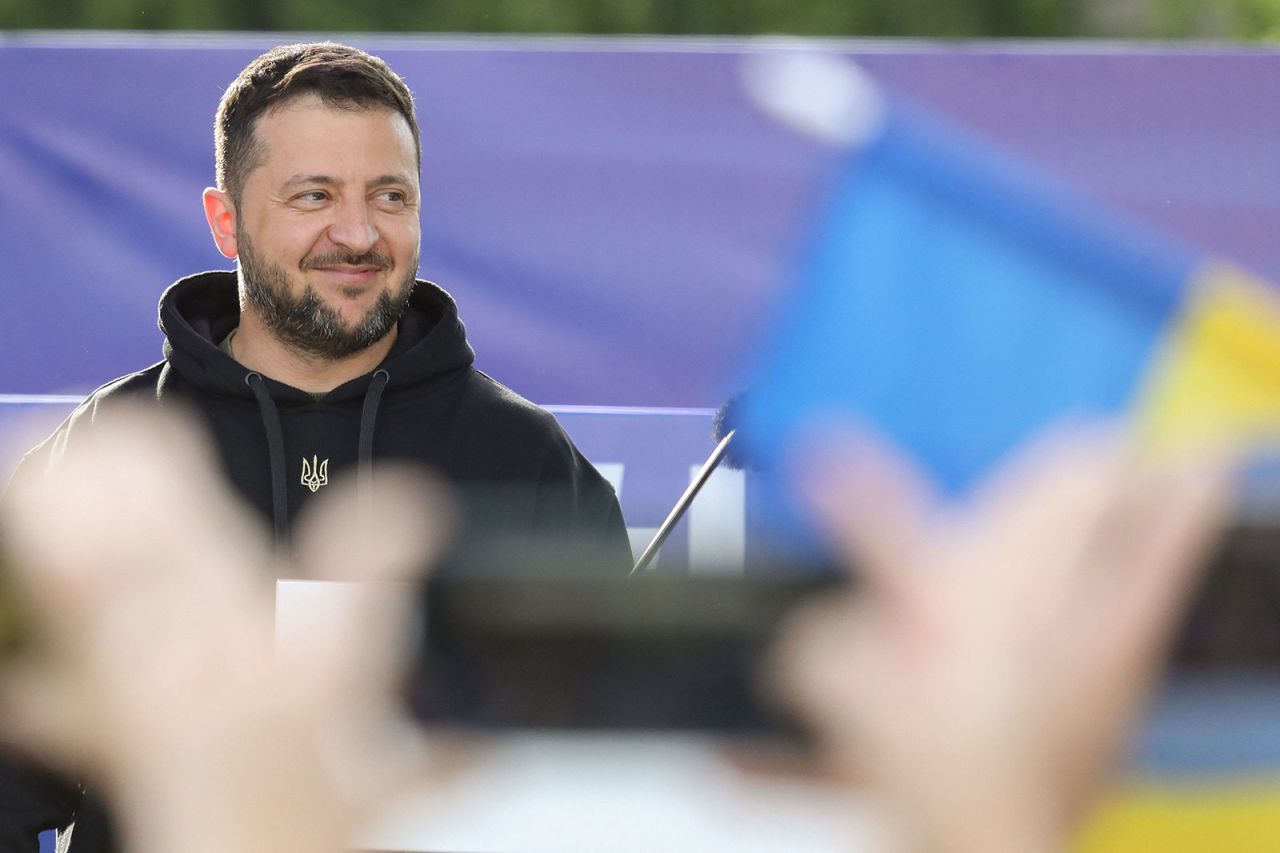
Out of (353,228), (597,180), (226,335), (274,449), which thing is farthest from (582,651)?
(597,180)

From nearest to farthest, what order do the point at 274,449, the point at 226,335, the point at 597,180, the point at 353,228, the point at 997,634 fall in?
1. the point at 997,634
2. the point at 274,449
3. the point at 353,228
4. the point at 226,335
5. the point at 597,180

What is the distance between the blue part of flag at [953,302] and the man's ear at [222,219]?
179 cm

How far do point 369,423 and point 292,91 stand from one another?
484 mm

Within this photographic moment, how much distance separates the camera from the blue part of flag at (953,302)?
0.62 metres

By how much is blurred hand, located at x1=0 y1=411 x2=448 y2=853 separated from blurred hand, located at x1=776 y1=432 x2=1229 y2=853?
155 mm

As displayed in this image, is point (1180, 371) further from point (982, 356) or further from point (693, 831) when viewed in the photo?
point (693, 831)

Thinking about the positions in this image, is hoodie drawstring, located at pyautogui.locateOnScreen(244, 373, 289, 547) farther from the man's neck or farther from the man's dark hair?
the man's dark hair

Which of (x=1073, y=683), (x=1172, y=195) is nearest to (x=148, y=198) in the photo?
(x=1172, y=195)

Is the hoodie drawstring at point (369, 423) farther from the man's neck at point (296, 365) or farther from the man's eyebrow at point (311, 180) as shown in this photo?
the man's eyebrow at point (311, 180)

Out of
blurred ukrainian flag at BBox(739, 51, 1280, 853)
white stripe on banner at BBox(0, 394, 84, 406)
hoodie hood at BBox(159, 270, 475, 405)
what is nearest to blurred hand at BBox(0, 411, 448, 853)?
blurred ukrainian flag at BBox(739, 51, 1280, 853)

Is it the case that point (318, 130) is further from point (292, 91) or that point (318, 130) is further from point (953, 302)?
point (953, 302)

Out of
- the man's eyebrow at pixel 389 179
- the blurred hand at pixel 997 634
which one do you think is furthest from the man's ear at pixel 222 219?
the blurred hand at pixel 997 634

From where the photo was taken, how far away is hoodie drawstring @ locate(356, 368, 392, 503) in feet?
6.80

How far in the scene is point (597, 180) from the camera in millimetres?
2752
